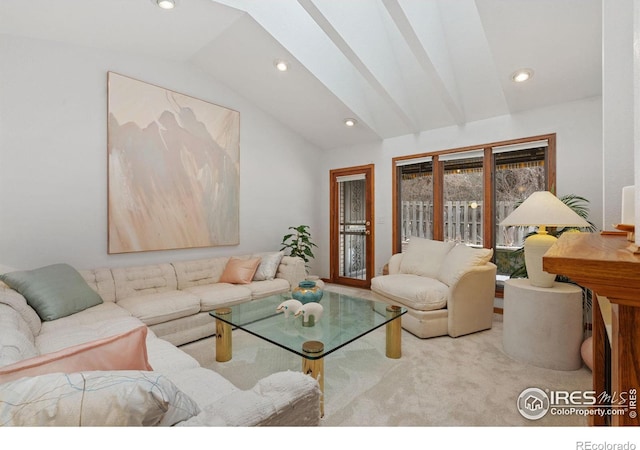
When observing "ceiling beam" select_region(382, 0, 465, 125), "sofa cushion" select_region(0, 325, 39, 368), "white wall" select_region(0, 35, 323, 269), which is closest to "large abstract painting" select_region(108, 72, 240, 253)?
"white wall" select_region(0, 35, 323, 269)

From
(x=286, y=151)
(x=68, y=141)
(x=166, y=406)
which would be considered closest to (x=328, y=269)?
(x=286, y=151)

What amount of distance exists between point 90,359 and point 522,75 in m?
3.55

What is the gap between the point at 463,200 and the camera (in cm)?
379

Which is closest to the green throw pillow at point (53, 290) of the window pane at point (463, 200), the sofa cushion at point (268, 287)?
the sofa cushion at point (268, 287)

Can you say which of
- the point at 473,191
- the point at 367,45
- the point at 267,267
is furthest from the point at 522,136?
the point at 267,267

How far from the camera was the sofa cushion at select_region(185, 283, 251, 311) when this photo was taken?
2.70 m

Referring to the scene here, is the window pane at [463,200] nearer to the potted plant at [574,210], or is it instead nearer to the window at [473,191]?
the window at [473,191]

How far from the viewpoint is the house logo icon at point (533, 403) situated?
1632 millimetres

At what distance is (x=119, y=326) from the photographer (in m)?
1.93

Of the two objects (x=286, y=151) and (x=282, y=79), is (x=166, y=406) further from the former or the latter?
(x=286, y=151)

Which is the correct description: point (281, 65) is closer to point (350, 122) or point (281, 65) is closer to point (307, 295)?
point (350, 122)

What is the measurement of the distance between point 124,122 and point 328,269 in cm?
347

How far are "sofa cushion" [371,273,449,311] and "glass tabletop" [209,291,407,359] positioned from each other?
436mm

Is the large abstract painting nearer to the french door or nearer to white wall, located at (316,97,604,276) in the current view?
the french door
